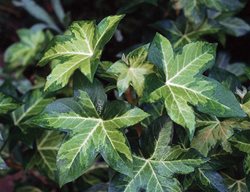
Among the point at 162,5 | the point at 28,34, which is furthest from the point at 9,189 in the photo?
the point at 162,5

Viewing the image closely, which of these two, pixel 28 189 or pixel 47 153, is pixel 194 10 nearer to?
pixel 47 153

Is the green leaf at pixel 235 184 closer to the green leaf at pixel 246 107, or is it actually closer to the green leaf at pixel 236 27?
the green leaf at pixel 246 107

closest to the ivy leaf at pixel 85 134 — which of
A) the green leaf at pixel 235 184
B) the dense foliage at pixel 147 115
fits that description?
the dense foliage at pixel 147 115

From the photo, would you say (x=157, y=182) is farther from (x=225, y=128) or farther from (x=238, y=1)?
(x=238, y=1)

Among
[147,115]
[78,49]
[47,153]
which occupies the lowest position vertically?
[47,153]

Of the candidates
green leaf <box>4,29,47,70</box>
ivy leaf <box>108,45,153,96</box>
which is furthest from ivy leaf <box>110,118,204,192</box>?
green leaf <box>4,29,47,70</box>

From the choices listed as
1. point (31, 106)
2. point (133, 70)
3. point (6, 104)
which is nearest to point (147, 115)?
point (133, 70)
